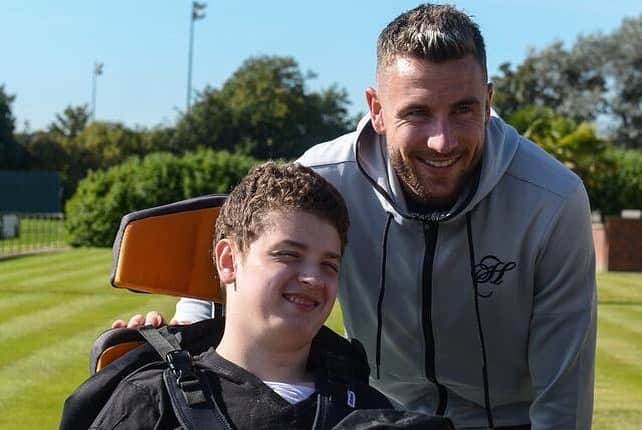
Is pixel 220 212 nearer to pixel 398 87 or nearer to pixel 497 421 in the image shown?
pixel 398 87

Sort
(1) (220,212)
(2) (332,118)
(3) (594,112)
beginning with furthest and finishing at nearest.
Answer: (2) (332,118), (3) (594,112), (1) (220,212)

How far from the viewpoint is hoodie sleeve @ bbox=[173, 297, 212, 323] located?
3291 millimetres

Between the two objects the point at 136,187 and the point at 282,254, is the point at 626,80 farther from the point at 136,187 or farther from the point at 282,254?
the point at 282,254

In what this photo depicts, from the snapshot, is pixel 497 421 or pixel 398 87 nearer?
pixel 398 87

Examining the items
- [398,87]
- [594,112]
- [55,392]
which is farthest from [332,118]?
[398,87]

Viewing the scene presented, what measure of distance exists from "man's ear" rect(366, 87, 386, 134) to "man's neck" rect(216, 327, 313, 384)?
2.68 feet

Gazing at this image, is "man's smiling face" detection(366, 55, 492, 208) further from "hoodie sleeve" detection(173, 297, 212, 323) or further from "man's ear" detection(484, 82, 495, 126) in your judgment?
"hoodie sleeve" detection(173, 297, 212, 323)

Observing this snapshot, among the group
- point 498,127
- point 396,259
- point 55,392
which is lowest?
point 55,392

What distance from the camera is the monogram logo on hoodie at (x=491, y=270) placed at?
3049 mm

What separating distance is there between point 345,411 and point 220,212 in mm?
665

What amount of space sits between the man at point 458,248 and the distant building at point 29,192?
5060 cm

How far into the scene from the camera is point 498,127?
3289 millimetres

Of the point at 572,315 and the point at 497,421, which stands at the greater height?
the point at 572,315

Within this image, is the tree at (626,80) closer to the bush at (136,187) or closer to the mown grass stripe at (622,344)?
the bush at (136,187)
